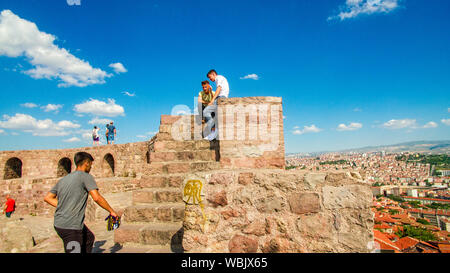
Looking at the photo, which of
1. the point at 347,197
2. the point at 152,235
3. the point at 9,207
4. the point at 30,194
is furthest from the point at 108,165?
the point at 347,197

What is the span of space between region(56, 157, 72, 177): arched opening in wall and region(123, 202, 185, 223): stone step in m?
17.7

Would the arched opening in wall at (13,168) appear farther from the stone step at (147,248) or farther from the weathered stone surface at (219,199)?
the weathered stone surface at (219,199)

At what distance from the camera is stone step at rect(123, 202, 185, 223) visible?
3.40 meters

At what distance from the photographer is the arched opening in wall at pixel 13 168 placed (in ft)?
58.2

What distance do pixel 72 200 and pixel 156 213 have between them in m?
1.34

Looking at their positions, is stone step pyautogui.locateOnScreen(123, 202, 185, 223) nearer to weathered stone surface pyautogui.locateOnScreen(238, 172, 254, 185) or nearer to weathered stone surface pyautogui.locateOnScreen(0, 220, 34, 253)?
weathered stone surface pyautogui.locateOnScreen(238, 172, 254, 185)

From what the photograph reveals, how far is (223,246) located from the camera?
2.26 meters

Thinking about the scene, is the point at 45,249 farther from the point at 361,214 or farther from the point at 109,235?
the point at 361,214

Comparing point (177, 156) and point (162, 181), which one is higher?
point (177, 156)

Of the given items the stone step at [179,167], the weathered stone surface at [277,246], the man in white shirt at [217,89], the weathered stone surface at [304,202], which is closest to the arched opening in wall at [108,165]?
the man in white shirt at [217,89]

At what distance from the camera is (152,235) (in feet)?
10.3

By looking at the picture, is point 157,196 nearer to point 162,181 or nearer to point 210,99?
point 162,181

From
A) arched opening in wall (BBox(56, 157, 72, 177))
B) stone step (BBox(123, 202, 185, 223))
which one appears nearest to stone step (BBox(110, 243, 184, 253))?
stone step (BBox(123, 202, 185, 223))
